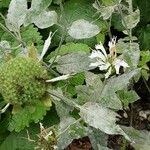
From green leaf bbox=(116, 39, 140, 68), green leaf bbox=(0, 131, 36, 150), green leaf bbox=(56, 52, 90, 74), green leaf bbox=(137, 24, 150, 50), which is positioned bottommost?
green leaf bbox=(0, 131, 36, 150)

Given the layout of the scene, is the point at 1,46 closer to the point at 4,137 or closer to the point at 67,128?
the point at 67,128

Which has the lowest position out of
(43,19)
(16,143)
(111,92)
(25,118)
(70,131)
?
(16,143)

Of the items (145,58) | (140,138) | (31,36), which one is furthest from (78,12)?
(140,138)

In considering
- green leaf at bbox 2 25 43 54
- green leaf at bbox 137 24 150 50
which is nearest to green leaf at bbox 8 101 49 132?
green leaf at bbox 2 25 43 54

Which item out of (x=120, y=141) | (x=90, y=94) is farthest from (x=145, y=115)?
(x=90, y=94)

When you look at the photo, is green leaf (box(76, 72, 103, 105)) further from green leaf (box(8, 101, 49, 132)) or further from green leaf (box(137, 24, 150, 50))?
green leaf (box(137, 24, 150, 50))

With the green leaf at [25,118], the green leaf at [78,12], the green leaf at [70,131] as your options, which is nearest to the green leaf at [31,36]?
the green leaf at [78,12]

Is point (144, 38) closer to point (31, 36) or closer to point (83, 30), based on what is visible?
point (31, 36)
